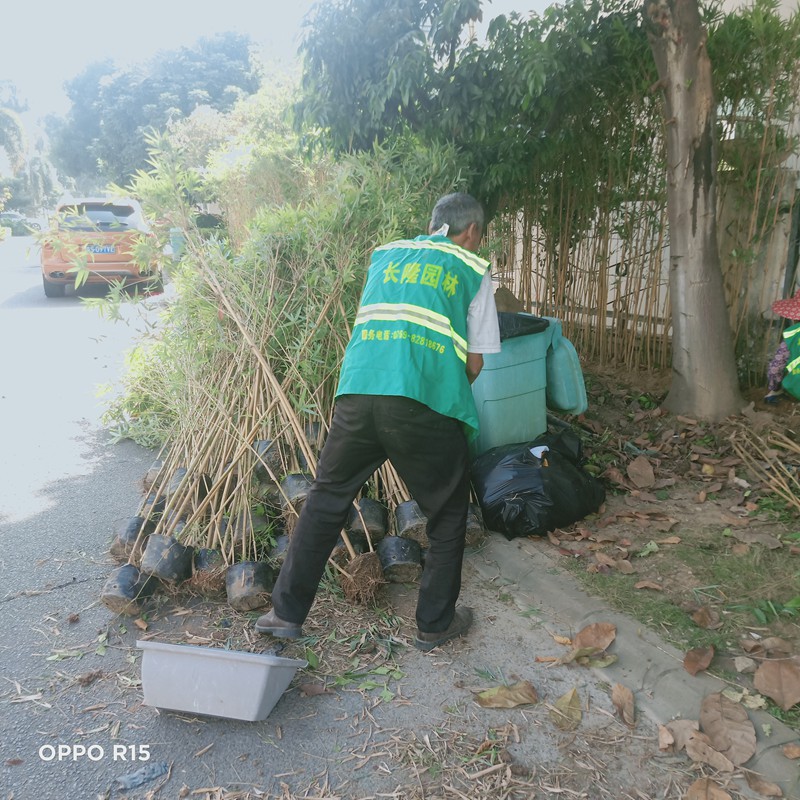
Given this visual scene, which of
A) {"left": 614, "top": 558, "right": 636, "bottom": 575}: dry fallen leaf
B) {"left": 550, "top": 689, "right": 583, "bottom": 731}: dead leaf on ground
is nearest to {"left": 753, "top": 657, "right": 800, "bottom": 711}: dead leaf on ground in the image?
{"left": 550, "top": 689, "right": 583, "bottom": 731}: dead leaf on ground

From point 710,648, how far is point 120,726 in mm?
2157

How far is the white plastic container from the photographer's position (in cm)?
217

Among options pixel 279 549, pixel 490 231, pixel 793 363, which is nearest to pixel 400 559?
pixel 279 549

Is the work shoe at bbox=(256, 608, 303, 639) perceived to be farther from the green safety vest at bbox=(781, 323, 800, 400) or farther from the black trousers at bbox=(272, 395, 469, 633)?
the green safety vest at bbox=(781, 323, 800, 400)

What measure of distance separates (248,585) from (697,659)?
1823 millimetres

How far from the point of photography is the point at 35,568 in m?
3.39

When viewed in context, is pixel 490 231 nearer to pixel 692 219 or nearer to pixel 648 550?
pixel 692 219

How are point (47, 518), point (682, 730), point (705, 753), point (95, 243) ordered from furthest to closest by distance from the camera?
point (95, 243) → point (47, 518) → point (682, 730) → point (705, 753)

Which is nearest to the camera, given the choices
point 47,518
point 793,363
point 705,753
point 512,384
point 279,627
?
point 705,753

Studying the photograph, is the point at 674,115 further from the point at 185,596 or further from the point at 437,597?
the point at 185,596

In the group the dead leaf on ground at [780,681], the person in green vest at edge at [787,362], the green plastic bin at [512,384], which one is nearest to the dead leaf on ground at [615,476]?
the green plastic bin at [512,384]

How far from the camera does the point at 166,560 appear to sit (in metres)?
2.96

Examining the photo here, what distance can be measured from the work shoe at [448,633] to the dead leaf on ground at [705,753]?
942 millimetres

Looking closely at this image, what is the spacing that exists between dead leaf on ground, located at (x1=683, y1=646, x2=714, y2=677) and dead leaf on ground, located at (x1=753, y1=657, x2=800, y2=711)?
16cm
